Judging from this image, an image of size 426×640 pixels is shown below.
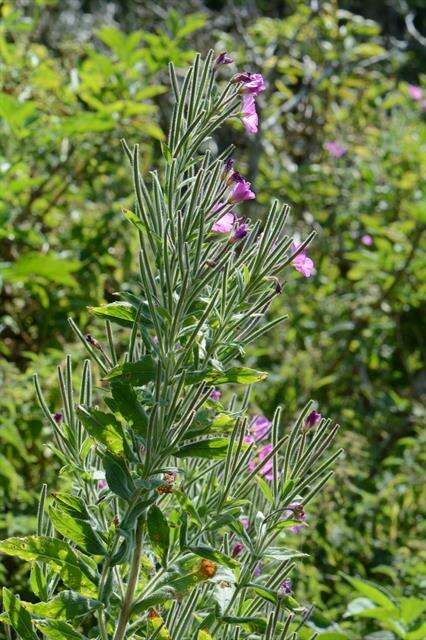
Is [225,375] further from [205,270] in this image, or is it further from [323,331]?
[323,331]

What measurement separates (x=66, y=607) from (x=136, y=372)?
0.29 metres

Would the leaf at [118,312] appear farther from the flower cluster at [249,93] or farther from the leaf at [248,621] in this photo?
the leaf at [248,621]

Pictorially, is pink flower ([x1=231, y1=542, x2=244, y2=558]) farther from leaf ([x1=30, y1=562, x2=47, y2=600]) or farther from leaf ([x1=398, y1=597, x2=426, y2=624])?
leaf ([x1=398, y1=597, x2=426, y2=624])

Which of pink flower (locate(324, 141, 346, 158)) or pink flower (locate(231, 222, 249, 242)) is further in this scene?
pink flower (locate(324, 141, 346, 158))

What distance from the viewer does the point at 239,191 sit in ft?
3.85

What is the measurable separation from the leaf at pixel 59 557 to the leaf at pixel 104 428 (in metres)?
0.13

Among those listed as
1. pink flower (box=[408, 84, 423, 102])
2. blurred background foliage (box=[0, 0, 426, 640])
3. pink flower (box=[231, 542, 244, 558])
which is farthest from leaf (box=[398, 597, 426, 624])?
pink flower (box=[408, 84, 423, 102])

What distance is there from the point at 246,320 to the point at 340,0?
603 centimetres

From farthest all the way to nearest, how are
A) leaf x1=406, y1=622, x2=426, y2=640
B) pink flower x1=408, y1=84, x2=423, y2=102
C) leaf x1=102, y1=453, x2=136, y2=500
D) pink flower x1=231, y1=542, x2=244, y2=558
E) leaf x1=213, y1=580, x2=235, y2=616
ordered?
pink flower x1=408, y1=84, x2=423, y2=102
leaf x1=406, y1=622, x2=426, y2=640
pink flower x1=231, y1=542, x2=244, y2=558
leaf x1=213, y1=580, x2=235, y2=616
leaf x1=102, y1=453, x2=136, y2=500

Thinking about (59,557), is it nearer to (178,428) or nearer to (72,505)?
(72,505)

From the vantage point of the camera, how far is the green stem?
1.14m

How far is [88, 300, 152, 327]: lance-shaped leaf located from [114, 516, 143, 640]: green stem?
24 centimetres

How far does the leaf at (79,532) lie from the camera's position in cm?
113

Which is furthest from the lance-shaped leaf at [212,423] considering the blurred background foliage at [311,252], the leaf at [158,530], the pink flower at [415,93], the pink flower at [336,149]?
the pink flower at [415,93]
